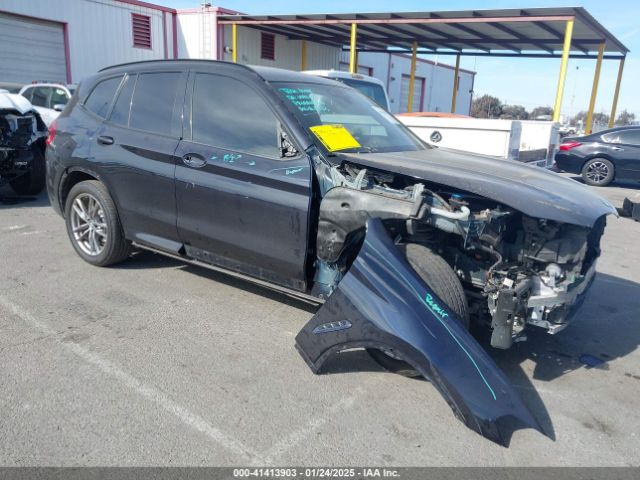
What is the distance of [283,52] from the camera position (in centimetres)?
2142

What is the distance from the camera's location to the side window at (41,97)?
10.8 m

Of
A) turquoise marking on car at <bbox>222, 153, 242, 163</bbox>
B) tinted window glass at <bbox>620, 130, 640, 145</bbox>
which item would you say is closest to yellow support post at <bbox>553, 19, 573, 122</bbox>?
tinted window glass at <bbox>620, 130, 640, 145</bbox>

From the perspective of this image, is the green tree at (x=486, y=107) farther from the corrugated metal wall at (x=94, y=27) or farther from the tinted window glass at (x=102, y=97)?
the tinted window glass at (x=102, y=97)

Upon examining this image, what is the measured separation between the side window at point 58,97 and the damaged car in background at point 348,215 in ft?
22.4

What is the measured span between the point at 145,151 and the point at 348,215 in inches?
77.9

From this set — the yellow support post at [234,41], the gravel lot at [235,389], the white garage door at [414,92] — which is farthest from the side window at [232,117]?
the white garage door at [414,92]

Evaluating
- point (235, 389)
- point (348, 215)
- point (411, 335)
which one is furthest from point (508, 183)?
point (235, 389)

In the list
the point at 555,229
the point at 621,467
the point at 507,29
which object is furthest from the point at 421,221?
the point at 507,29

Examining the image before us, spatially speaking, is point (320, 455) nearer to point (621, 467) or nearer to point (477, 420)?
point (477, 420)

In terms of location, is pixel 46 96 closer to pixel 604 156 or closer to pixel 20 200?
pixel 20 200

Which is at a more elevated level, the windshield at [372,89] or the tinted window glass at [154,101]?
the windshield at [372,89]

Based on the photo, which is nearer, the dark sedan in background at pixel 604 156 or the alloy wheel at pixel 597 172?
the dark sedan in background at pixel 604 156

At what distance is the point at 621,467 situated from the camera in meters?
2.61

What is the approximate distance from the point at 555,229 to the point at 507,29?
15.3 m
